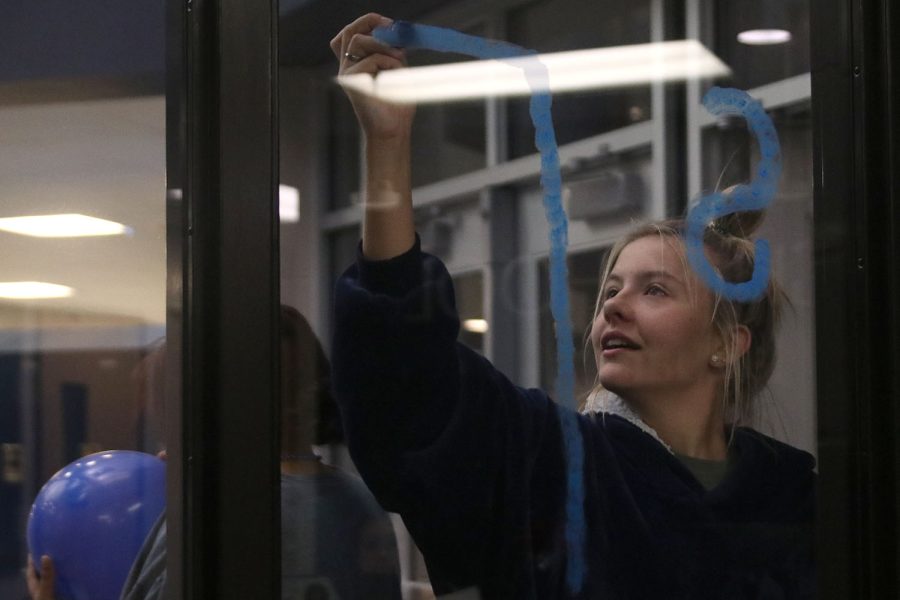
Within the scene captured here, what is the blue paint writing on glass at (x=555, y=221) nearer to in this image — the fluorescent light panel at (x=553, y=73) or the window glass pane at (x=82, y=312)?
the fluorescent light panel at (x=553, y=73)

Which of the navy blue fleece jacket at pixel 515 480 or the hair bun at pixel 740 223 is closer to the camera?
the navy blue fleece jacket at pixel 515 480

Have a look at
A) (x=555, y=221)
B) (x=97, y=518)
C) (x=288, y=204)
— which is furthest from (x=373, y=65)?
(x=97, y=518)

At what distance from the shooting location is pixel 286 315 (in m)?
2.22

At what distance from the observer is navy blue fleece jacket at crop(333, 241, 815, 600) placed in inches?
87.7

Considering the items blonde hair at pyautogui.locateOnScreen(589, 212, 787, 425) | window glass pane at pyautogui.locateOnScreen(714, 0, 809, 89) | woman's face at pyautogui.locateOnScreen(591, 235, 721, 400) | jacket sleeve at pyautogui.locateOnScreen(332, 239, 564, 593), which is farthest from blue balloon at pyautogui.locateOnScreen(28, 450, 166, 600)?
window glass pane at pyautogui.locateOnScreen(714, 0, 809, 89)

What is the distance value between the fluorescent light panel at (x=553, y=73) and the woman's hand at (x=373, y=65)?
1cm

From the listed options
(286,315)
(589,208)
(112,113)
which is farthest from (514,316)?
(112,113)

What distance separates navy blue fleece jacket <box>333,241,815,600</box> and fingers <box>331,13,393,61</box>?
360 mm

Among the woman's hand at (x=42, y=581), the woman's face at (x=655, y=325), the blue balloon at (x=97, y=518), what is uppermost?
the woman's face at (x=655, y=325)

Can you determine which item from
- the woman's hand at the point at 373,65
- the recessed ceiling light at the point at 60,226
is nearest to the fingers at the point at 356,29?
the woman's hand at the point at 373,65

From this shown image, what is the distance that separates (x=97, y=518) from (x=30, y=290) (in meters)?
0.39

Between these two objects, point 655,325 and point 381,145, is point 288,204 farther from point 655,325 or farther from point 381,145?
point 655,325

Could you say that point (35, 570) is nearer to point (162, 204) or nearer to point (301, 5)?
point (162, 204)

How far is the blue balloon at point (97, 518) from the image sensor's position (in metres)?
2.20
